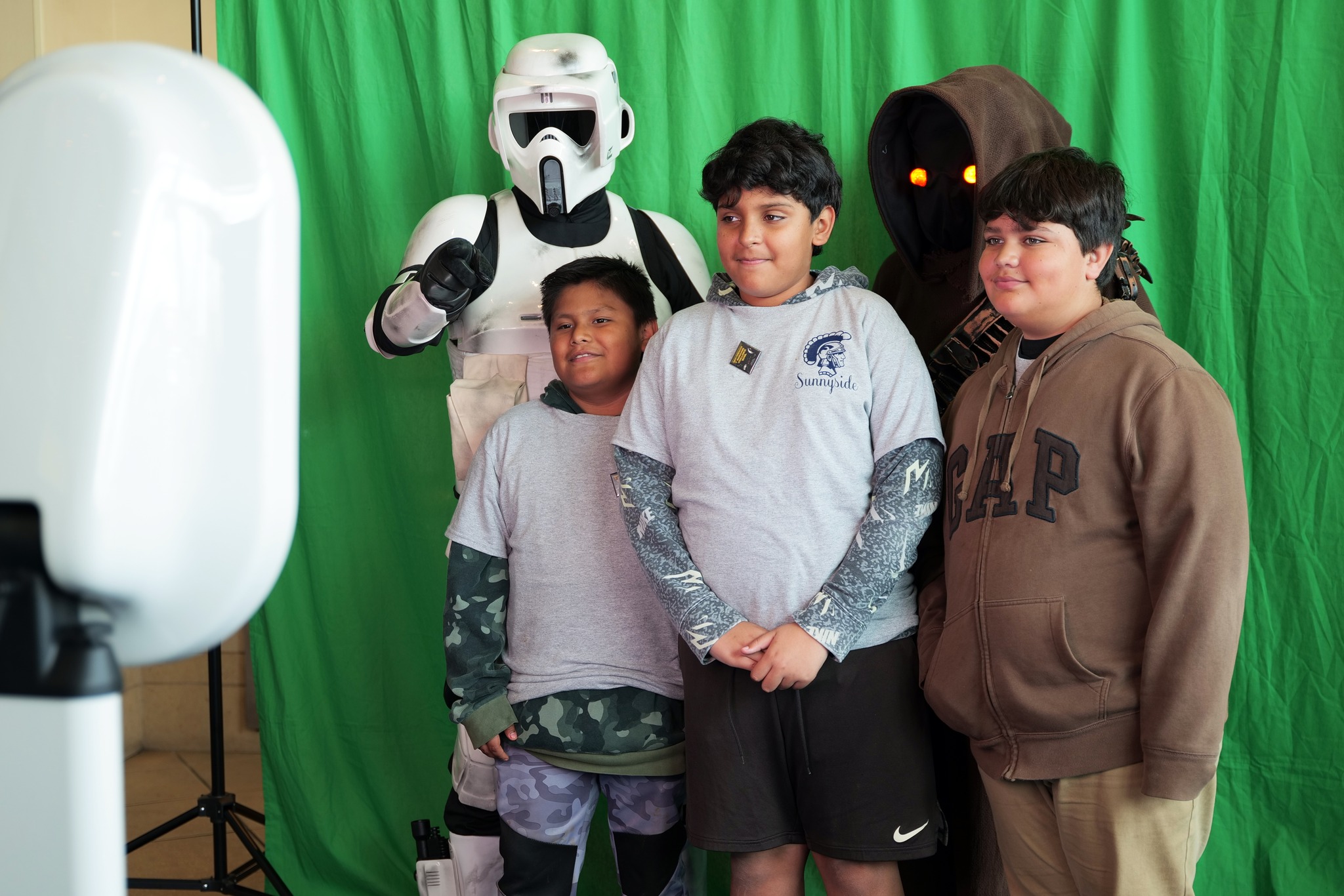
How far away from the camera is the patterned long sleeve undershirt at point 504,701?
4.81 ft

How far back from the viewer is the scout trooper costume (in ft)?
5.72

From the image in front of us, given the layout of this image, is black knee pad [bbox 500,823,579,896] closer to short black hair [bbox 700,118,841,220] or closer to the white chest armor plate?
the white chest armor plate

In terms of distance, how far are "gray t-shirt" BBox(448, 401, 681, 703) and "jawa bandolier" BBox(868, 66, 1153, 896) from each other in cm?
41

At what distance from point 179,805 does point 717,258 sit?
77.8 inches

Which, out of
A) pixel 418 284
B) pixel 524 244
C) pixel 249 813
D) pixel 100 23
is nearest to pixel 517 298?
pixel 524 244

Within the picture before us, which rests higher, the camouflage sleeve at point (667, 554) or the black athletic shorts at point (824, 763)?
the camouflage sleeve at point (667, 554)

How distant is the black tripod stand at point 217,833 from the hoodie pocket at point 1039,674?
4.89 feet

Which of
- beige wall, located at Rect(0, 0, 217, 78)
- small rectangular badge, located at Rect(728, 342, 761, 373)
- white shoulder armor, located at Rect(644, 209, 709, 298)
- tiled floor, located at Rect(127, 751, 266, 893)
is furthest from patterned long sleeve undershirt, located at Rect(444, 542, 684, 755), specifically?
beige wall, located at Rect(0, 0, 217, 78)

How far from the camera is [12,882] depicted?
48 centimetres

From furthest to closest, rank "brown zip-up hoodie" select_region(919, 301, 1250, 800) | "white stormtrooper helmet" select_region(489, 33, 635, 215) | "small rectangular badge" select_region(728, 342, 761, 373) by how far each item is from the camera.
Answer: "white stormtrooper helmet" select_region(489, 33, 635, 215) < "small rectangular badge" select_region(728, 342, 761, 373) < "brown zip-up hoodie" select_region(919, 301, 1250, 800)

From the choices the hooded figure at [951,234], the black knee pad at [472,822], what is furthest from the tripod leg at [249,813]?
the hooded figure at [951,234]

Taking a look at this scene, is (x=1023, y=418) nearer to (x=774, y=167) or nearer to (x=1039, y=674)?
(x=1039, y=674)

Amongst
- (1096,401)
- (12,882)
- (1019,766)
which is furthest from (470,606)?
(12,882)

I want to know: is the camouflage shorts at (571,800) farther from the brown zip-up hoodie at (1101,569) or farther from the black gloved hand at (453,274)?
the black gloved hand at (453,274)
